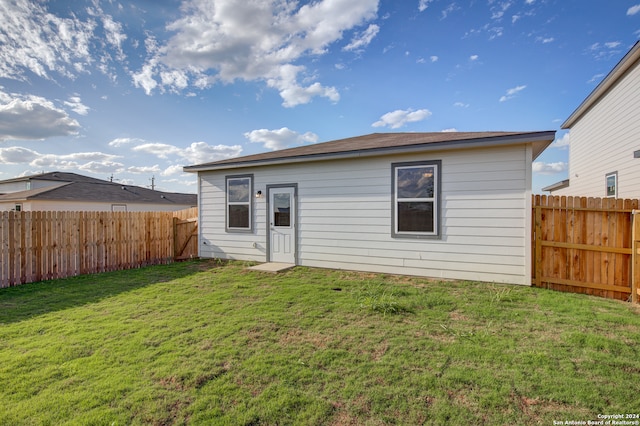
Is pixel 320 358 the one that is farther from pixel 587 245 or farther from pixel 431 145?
pixel 587 245

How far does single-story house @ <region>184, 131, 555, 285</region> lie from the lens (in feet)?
18.6

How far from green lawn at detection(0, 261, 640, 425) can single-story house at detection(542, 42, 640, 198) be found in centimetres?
607

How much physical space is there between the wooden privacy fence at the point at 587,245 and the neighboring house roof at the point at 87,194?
25.2m

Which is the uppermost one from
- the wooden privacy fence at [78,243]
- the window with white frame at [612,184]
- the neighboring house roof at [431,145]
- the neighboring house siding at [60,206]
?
the neighboring house roof at [431,145]

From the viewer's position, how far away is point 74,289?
5871 millimetres

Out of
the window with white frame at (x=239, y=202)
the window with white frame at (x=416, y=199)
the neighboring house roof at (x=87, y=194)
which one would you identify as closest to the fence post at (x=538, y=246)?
the window with white frame at (x=416, y=199)

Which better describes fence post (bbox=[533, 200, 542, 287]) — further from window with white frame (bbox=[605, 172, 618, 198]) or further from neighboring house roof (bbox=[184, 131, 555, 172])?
window with white frame (bbox=[605, 172, 618, 198])

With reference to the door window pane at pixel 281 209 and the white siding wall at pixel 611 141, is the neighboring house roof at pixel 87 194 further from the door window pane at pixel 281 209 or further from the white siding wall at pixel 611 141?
the white siding wall at pixel 611 141

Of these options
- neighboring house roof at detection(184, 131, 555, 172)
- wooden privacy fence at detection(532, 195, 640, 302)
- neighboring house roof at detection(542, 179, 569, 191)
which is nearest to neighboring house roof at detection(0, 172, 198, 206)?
neighboring house roof at detection(184, 131, 555, 172)

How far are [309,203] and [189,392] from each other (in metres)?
5.63

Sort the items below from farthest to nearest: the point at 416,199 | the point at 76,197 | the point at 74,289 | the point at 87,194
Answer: the point at 87,194 → the point at 76,197 → the point at 416,199 → the point at 74,289

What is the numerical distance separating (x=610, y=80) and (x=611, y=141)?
188 cm

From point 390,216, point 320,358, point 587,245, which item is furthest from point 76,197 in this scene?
point 587,245

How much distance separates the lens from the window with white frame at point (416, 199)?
624 cm
